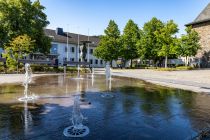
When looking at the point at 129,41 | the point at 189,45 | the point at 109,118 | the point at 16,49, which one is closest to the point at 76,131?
the point at 109,118

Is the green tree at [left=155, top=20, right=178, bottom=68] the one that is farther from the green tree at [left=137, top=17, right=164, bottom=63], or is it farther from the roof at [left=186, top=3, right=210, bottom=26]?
the roof at [left=186, top=3, right=210, bottom=26]

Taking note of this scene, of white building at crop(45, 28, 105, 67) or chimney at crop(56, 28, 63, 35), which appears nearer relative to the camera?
white building at crop(45, 28, 105, 67)

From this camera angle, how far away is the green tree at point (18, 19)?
37.3 metres

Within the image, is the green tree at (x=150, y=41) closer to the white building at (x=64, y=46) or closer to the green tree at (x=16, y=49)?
the white building at (x=64, y=46)

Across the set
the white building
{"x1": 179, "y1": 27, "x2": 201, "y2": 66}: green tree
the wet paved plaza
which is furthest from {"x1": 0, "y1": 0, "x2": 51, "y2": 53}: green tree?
the wet paved plaza

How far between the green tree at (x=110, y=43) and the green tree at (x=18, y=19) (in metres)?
19.0

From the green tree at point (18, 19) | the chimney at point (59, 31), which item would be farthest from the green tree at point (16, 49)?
the chimney at point (59, 31)

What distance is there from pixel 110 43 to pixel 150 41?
8600mm

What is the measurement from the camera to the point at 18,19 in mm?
37938

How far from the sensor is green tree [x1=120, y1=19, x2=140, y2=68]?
5815cm

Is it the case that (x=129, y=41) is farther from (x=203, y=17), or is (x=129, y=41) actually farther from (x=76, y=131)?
(x=76, y=131)

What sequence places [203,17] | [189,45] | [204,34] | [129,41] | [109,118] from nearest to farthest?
1. [109,118]
2. [189,45]
3. [204,34]
4. [203,17]
5. [129,41]

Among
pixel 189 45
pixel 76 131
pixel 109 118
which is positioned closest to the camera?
pixel 76 131

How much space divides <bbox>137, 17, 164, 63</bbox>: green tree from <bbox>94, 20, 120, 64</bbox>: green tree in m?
A: 5.10
